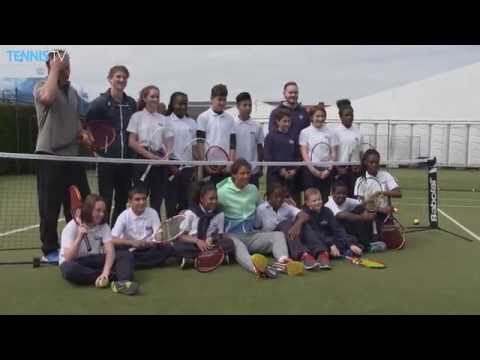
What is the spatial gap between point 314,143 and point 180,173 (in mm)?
1785

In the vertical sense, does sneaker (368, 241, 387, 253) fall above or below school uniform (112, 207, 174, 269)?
below

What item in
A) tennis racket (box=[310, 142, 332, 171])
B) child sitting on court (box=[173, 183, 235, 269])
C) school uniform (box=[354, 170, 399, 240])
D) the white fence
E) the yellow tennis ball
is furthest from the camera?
the white fence

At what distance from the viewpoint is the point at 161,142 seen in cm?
655

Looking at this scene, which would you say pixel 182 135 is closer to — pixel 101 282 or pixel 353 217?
pixel 353 217

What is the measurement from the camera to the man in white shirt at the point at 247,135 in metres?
6.99

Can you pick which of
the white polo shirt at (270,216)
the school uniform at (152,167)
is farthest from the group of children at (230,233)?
the school uniform at (152,167)

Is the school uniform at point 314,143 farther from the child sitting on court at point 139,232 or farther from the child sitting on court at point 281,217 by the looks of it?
the child sitting on court at point 139,232

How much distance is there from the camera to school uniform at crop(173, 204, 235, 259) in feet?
19.2

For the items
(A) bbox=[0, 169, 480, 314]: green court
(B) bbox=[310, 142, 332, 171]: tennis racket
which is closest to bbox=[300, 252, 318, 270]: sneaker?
(A) bbox=[0, 169, 480, 314]: green court

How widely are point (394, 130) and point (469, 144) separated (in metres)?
3.51

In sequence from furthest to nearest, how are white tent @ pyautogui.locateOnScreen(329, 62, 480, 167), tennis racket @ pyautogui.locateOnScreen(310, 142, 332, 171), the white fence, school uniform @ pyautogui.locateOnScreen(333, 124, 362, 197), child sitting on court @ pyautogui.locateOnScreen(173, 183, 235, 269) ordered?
white tent @ pyautogui.locateOnScreen(329, 62, 480, 167)
the white fence
school uniform @ pyautogui.locateOnScreen(333, 124, 362, 197)
tennis racket @ pyautogui.locateOnScreen(310, 142, 332, 171)
child sitting on court @ pyautogui.locateOnScreen(173, 183, 235, 269)

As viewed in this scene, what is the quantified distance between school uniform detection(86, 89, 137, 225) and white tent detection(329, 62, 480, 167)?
20847mm

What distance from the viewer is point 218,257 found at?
18.9 feet

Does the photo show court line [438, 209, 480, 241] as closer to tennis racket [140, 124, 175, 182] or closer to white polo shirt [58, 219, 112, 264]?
tennis racket [140, 124, 175, 182]
